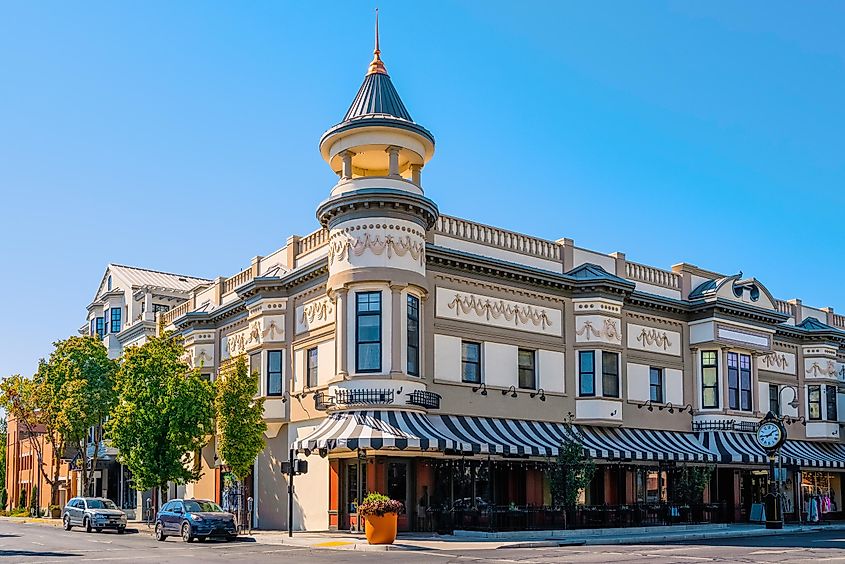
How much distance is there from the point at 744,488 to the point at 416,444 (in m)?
21.8

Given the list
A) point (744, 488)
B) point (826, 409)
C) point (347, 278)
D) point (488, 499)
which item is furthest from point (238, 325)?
point (826, 409)

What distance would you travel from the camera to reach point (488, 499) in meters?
36.8

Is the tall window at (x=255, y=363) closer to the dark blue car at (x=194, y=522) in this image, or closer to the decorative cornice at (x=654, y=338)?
the dark blue car at (x=194, y=522)

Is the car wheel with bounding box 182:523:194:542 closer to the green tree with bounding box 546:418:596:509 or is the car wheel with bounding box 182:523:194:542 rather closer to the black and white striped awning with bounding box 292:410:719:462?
the black and white striped awning with bounding box 292:410:719:462

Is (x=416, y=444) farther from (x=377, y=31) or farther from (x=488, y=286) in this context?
(x=377, y=31)

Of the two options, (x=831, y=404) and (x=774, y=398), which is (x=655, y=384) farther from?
(x=831, y=404)

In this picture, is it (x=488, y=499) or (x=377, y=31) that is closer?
(x=488, y=499)

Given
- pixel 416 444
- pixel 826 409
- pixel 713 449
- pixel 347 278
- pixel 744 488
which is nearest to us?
pixel 416 444

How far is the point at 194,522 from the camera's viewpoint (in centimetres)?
3378

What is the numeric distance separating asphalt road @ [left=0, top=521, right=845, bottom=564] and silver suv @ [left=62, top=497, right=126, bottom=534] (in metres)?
8.94

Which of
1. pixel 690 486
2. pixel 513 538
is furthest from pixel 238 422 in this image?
pixel 690 486

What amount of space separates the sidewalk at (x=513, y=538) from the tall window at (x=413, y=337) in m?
5.83

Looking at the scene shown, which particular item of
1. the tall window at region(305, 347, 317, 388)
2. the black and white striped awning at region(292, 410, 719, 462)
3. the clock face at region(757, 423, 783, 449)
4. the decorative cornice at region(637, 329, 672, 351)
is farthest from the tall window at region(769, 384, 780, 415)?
the tall window at region(305, 347, 317, 388)

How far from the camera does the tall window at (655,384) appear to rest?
43.7m
